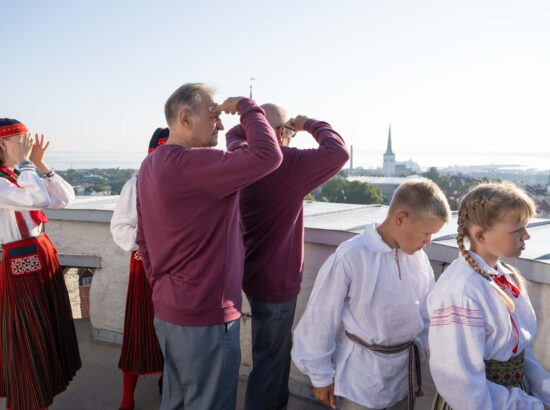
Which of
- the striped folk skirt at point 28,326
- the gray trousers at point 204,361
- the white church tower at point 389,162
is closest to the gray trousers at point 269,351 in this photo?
the gray trousers at point 204,361

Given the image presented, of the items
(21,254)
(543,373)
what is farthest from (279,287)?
(21,254)

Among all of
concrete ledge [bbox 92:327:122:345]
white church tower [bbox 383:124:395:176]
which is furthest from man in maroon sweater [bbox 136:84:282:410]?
white church tower [bbox 383:124:395:176]

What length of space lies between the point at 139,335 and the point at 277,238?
1.21 metres

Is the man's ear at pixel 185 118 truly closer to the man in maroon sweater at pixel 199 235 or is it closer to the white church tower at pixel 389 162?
the man in maroon sweater at pixel 199 235

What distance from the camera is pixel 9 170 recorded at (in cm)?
246

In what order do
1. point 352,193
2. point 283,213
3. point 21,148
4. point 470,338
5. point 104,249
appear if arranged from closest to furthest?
point 470,338, point 283,213, point 21,148, point 104,249, point 352,193

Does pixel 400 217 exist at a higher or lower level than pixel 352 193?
higher

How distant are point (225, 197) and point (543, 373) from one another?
1192 mm

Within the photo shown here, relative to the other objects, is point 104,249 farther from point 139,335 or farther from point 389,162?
point 389,162

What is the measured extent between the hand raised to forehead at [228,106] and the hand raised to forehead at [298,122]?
1.27 feet

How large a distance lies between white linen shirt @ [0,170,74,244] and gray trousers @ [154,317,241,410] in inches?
41.1

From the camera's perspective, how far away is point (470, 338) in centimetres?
139

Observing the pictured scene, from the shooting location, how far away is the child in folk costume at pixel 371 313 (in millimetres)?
1643

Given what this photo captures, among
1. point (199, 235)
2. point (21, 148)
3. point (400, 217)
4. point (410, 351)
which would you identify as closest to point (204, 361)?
point (199, 235)
